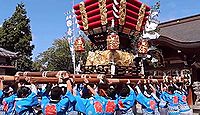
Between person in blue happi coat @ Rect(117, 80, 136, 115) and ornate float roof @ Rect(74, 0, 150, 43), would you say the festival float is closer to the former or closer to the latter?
ornate float roof @ Rect(74, 0, 150, 43)

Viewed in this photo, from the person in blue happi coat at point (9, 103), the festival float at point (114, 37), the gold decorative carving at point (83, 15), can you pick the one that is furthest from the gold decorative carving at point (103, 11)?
the person in blue happi coat at point (9, 103)

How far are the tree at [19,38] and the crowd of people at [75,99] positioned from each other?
20764 millimetres

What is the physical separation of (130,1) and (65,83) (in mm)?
5061

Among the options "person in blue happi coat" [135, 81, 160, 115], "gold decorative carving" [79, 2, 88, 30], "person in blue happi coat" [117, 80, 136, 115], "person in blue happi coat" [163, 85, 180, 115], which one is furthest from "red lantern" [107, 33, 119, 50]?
"person in blue happi coat" [117, 80, 136, 115]

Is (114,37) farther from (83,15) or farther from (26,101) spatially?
(26,101)

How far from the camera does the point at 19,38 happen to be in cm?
2603

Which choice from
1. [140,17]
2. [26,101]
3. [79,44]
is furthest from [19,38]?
[26,101]

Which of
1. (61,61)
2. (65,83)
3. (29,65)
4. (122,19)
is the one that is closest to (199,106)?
(122,19)

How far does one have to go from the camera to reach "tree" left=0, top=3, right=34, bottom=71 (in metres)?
25.7

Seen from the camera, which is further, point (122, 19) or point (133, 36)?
point (133, 36)

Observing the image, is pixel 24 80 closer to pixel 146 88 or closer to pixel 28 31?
pixel 146 88

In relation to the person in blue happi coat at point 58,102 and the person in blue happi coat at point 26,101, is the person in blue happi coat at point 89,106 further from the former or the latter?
the person in blue happi coat at point 26,101

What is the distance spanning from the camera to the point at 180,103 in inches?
257

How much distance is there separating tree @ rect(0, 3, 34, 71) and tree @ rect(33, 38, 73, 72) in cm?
738
